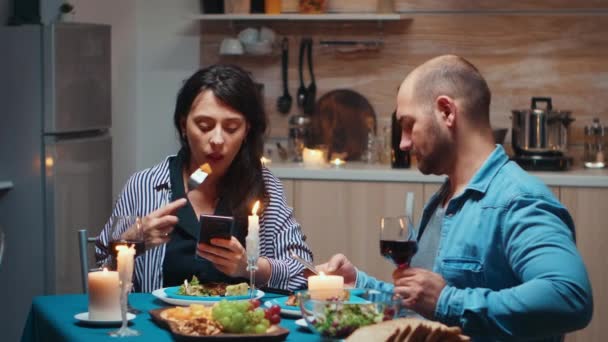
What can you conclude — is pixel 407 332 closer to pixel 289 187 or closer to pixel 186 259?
pixel 186 259

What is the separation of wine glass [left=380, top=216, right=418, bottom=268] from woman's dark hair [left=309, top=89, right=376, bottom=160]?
3.19m

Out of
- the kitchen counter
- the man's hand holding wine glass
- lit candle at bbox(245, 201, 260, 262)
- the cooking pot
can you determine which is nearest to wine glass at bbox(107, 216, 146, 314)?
lit candle at bbox(245, 201, 260, 262)

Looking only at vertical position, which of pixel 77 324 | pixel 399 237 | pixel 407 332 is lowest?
pixel 77 324

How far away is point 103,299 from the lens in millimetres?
2451

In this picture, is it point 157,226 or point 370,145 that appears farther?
point 370,145

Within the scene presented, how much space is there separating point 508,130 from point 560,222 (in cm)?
318

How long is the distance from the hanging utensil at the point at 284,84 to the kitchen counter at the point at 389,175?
504 millimetres

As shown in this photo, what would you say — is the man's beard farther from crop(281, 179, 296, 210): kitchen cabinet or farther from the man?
crop(281, 179, 296, 210): kitchen cabinet

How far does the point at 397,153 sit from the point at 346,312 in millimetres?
3042

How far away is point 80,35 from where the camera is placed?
183 inches

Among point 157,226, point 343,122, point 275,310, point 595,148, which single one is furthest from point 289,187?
point 275,310

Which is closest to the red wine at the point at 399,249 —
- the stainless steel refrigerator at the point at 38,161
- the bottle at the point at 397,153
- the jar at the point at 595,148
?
the stainless steel refrigerator at the point at 38,161

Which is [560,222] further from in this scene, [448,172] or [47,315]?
[47,315]

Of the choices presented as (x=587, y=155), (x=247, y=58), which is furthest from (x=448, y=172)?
(x=247, y=58)
